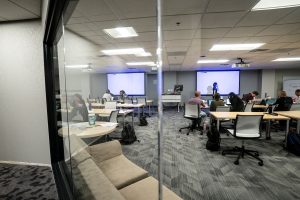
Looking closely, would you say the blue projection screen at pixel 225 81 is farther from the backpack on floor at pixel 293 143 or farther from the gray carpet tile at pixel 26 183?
the gray carpet tile at pixel 26 183

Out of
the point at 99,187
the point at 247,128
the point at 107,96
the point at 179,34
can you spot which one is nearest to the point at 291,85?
the point at 247,128

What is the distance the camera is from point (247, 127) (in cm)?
316

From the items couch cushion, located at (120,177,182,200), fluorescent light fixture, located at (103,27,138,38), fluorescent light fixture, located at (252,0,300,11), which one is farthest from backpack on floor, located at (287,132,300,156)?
fluorescent light fixture, located at (103,27,138,38)

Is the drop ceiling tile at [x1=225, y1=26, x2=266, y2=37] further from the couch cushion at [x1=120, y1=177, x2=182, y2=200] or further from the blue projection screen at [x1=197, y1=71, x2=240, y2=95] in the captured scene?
the blue projection screen at [x1=197, y1=71, x2=240, y2=95]

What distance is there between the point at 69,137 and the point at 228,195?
2.10 meters

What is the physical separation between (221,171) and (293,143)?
188cm

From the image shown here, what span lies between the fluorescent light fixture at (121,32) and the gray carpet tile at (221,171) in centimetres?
173

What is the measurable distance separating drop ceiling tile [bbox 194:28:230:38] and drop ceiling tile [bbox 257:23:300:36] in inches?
30.3

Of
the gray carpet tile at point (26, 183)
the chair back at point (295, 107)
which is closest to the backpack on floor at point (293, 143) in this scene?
the chair back at point (295, 107)

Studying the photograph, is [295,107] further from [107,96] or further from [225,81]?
[225,81]

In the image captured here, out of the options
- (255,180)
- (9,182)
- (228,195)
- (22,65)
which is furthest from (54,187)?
(255,180)

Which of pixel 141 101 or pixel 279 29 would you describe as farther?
pixel 141 101

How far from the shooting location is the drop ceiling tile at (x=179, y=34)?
11.4 ft

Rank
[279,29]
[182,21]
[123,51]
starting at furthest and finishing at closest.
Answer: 1. [123,51]
2. [279,29]
3. [182,21]
